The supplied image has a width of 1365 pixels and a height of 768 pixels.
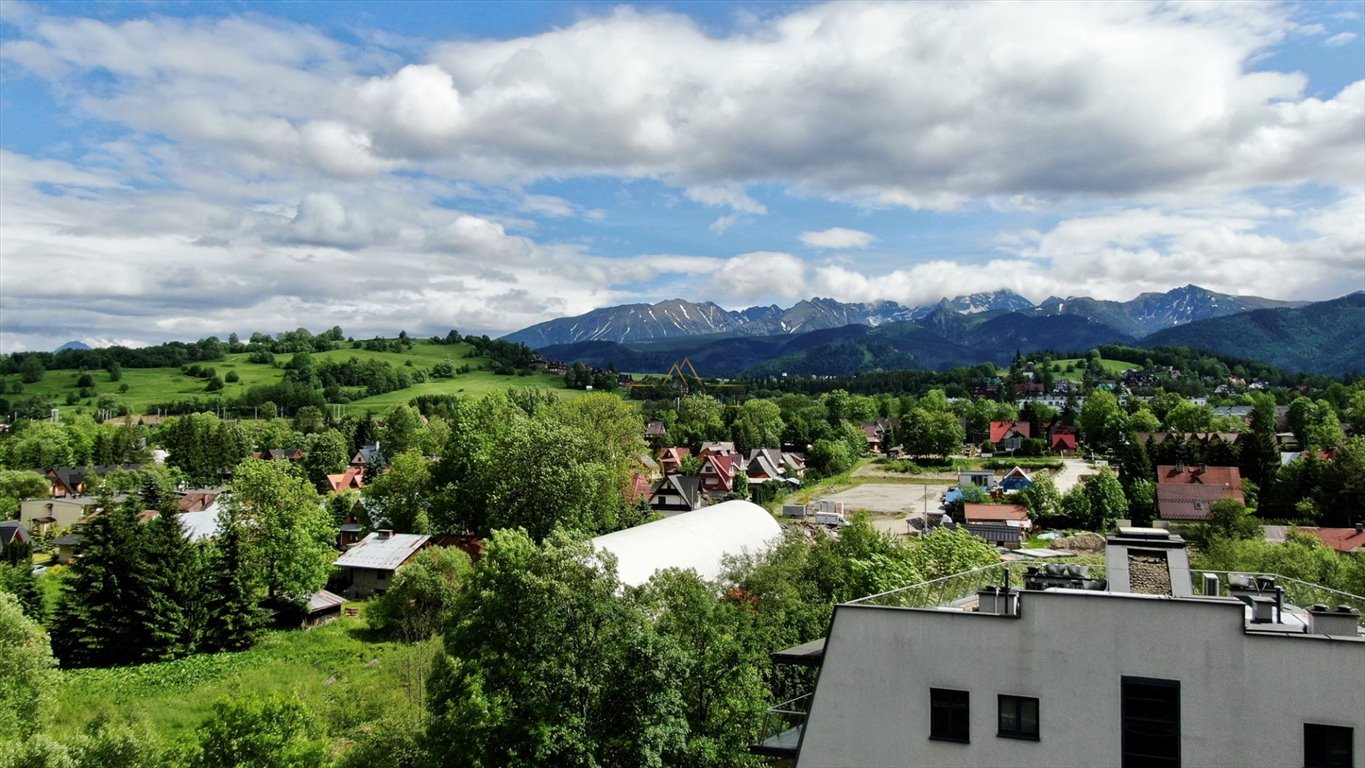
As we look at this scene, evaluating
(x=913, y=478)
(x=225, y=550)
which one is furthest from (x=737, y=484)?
(x=225, y=550)

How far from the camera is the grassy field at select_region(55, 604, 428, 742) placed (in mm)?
25198

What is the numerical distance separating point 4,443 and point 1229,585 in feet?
429

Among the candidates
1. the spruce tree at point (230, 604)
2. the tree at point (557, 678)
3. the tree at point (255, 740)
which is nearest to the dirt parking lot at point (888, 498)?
the spruce tree at point (230, 604)

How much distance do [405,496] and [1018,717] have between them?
4897 centimetres

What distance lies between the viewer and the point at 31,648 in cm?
2478

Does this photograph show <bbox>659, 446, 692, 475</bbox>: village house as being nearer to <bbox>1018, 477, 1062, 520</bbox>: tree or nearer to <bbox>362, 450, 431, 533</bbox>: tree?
<bbox>1018, 477, 1062, 520</bbox>: tree

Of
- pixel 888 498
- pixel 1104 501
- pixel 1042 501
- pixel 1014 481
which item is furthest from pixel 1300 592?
pixel 1014 481

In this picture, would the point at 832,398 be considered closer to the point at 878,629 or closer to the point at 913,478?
the point at 913,478

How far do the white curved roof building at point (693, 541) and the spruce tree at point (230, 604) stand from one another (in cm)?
1582

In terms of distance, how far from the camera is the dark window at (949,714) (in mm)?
11430

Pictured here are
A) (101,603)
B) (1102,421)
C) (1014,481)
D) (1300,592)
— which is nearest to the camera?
(1300,592)

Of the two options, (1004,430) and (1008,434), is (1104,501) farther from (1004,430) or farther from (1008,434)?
(1004,430)

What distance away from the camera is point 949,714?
37.6 ft

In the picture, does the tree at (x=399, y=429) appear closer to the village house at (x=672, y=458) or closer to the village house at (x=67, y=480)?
Answer: the village house at (x=672, y=458)
